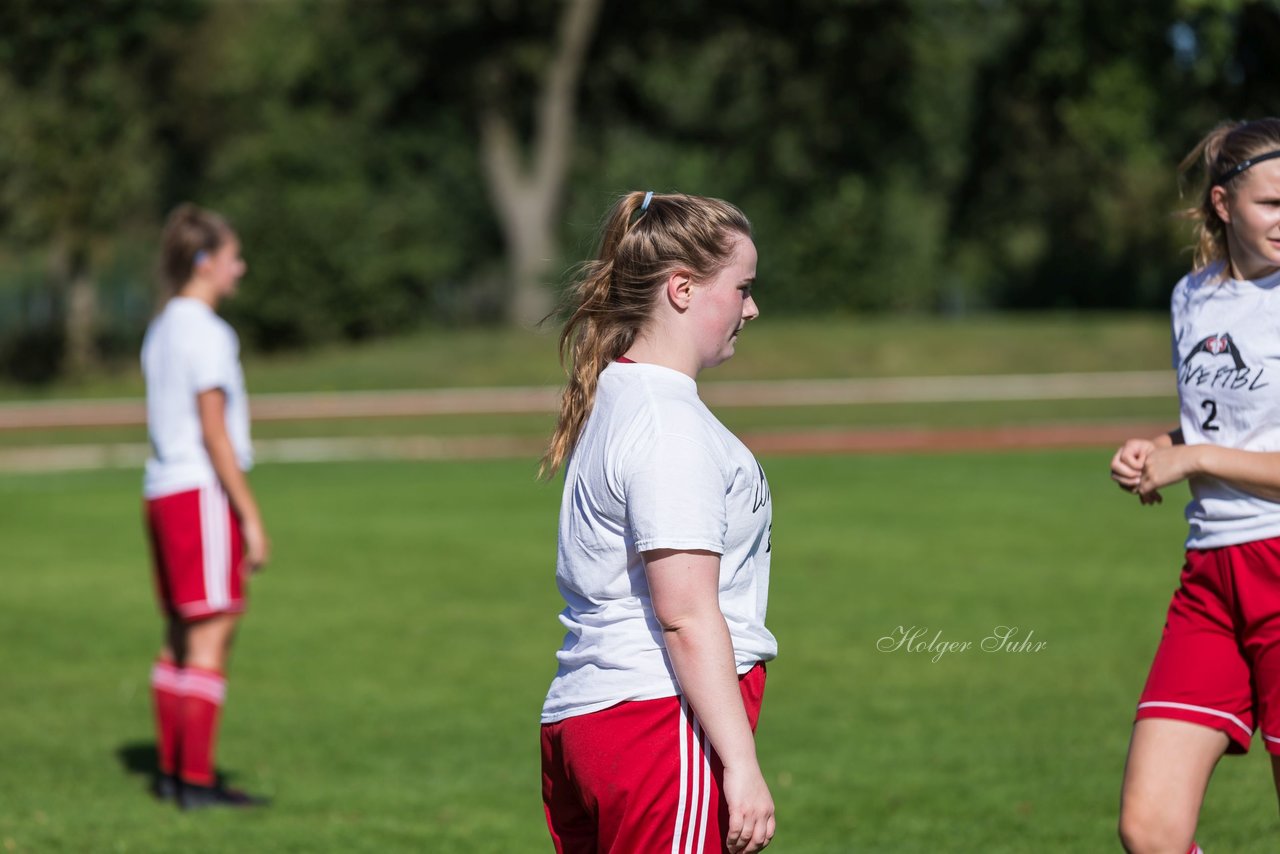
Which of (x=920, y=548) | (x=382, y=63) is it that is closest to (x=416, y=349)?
(x=382, y=63)

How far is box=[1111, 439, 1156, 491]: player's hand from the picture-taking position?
4062 mm

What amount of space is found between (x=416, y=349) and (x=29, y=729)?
26592 mm

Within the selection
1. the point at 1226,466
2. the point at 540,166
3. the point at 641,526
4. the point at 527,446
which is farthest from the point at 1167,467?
the point at 540,166

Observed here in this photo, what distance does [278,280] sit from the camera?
37406mm

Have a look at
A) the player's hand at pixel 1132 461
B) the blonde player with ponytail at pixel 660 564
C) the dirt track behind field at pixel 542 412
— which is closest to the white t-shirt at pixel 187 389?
the blonde player with ponytail at pixel 660 564

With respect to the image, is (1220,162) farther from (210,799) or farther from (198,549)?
(210,799)

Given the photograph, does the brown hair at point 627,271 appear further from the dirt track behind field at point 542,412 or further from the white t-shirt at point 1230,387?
the dirt track behind field at point 542,412

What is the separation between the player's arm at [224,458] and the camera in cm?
591

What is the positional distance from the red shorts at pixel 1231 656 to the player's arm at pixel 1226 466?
0.15 metres

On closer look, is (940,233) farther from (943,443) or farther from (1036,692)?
(1036,692)

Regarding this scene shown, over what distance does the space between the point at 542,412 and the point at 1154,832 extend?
22229mm

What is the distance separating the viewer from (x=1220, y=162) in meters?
4.04

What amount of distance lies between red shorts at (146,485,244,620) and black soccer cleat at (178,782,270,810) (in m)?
0.66

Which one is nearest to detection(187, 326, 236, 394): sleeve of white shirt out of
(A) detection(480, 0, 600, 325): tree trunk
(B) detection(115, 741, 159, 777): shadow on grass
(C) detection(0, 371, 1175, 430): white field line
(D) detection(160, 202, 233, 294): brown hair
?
(D) detection(160, 202, 233, 294): brown hair
